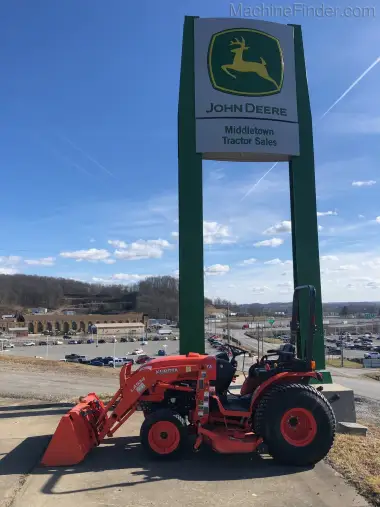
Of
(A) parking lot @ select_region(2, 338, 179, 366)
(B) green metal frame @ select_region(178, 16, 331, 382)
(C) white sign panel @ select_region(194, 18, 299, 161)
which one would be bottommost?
(A) parking lot @ select_region(2, 338, 179, 366)

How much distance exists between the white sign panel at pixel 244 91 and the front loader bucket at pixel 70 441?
20.1 ft

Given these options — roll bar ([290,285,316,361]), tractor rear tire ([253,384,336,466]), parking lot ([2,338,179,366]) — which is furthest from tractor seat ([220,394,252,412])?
parking lot ([2,338,179,366])

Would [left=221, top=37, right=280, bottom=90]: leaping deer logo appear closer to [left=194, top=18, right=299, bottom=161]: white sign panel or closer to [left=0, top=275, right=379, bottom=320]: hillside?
[left=194, top=18, right=299, bottom=161]: white sign panel

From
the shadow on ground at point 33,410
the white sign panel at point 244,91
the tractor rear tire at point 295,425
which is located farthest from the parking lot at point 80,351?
the tractor rear tire at point 295,425

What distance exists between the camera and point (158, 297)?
151750mm

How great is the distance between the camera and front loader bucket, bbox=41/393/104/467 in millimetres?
5664

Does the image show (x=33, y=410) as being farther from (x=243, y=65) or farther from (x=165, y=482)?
(x=243, y=65)

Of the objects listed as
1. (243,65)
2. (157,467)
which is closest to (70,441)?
(157,467)

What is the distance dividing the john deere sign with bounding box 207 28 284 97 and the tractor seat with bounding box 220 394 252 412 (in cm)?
666

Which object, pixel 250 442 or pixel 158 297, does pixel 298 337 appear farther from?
pixel 158 297

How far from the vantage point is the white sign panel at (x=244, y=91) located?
9.78 metres

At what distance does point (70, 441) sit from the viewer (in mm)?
5715

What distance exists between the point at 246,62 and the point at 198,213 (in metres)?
3.67

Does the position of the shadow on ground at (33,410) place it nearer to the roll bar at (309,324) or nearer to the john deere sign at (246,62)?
the roll bar at (309,324)
